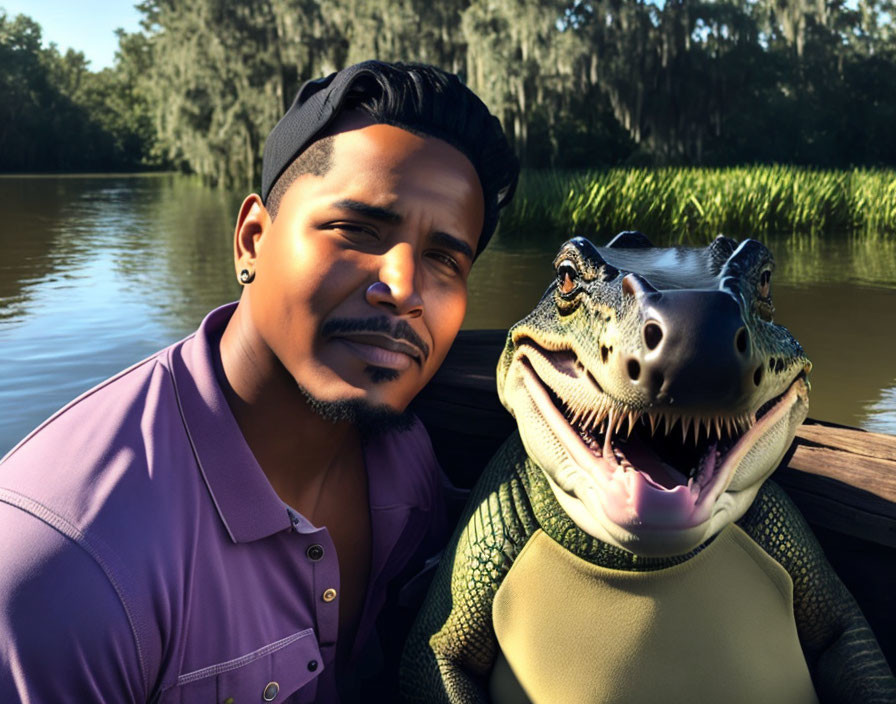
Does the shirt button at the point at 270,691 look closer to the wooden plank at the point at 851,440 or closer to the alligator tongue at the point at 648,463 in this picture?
the alligator tongue at the point at 648,463

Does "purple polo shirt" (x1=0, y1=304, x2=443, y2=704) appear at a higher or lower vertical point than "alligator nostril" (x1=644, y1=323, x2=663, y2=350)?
lower

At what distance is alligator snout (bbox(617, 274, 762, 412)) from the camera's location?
4.31 ft

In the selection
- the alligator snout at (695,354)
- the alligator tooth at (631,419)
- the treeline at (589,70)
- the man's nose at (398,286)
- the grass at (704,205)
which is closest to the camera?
the alligator snout at (695,354)

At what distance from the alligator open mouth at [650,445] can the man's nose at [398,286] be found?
12.6 inches

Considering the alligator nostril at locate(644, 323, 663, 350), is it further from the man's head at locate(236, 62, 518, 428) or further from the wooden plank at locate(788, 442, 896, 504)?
the wooden plank at locate(788, 442, 896, 504)

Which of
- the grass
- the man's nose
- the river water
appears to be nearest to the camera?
the man's nose

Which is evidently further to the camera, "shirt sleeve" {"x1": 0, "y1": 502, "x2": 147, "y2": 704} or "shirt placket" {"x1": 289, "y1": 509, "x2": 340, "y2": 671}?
"shirt placket" {"x1": 289, "y1": 509, "x2": 340, "y2": 671}

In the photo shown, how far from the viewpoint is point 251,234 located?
6.71 feet

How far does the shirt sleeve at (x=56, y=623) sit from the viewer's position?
1400 mm

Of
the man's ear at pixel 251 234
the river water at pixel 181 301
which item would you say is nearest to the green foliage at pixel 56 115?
the river water at pixel 181 301

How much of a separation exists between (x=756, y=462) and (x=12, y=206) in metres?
27.5

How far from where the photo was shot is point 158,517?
1593mm

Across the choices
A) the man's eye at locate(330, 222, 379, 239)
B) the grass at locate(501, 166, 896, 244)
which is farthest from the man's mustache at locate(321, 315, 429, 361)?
the grass at locate(501, 166, 896, 244)

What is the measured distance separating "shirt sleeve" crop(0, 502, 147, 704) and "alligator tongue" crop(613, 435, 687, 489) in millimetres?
891
